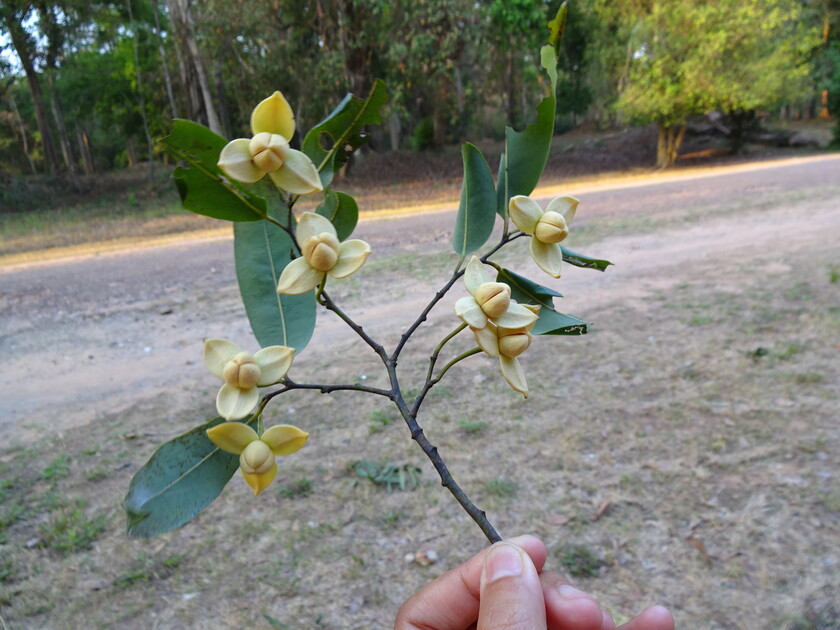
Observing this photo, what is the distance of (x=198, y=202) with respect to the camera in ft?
2.16

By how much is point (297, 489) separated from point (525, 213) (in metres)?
1.92

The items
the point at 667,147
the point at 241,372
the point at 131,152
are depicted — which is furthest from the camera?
the point at 131,152

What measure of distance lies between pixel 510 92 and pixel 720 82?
6.87m

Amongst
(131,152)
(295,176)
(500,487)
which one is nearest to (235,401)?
(295,176)

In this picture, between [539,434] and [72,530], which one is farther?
[539,434]

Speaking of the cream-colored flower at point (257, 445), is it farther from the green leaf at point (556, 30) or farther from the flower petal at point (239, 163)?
the green leaf at point (556, 30)

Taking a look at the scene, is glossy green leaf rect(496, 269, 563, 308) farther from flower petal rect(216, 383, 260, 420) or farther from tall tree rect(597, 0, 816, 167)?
tall tree rect(597, 0, 816, 167)

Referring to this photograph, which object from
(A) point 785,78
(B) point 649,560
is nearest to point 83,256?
(B) point 649,560

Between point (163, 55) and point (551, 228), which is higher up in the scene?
point (163, 55)

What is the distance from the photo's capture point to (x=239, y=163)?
631 millimetres

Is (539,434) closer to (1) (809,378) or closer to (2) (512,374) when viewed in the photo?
(1) (809,378)

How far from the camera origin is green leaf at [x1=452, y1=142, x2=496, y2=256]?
81 centimetres

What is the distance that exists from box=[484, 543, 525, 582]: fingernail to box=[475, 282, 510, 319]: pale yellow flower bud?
0.37 meters

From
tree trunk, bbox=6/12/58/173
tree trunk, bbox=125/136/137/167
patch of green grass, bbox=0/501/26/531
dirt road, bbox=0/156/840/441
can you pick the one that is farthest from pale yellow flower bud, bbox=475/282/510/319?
tree trunk, bbox=125/136/137/167
